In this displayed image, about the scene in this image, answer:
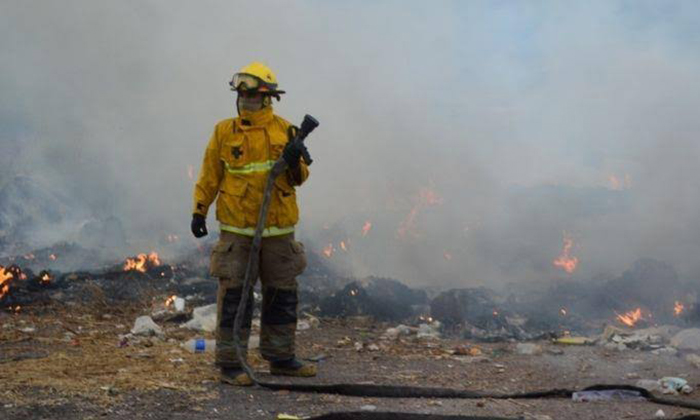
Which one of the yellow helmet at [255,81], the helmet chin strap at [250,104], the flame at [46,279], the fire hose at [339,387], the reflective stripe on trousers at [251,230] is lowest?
the fire hose at [339,387]

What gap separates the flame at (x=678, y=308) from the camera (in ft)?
28.8

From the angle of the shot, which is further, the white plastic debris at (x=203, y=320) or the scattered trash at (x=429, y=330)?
the scattered trash at (x=429, y=330)

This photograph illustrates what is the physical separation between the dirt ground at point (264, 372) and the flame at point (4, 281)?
61 cm

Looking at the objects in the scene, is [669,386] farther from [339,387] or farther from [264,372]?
[264,372]

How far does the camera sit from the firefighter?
4750mm

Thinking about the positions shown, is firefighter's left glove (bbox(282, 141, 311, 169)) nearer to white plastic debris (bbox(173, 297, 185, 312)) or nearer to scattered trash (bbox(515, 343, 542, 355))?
scattered trash (bbox(515, 343, 542, 355))

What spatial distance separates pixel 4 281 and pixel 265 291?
4.86 metres

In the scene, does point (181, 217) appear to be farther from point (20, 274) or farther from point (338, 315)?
point (338, 315)

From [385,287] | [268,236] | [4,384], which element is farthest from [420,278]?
[4,384]

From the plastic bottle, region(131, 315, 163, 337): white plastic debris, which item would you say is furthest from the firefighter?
region(131, 315, 163, 337): white plastic debris

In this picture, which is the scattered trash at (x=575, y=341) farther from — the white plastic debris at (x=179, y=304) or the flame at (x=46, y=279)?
the flame at (x=46, y=279)

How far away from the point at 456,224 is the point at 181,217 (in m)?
5.14

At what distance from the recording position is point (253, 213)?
188 inches

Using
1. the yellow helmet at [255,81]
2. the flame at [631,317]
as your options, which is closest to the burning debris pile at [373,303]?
the flame at [631,317]
